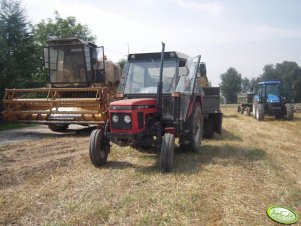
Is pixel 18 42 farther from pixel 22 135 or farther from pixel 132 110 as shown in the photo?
pixel 132 110

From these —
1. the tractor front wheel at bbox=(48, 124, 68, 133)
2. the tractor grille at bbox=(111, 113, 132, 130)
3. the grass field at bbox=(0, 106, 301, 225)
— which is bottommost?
the grass field at bbox=(0, 106, 301, 225)

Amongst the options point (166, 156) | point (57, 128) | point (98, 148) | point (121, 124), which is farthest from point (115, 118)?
point (57, 128)

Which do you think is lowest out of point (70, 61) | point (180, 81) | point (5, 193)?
point (5, 193)

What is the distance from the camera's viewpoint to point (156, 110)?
258 inches

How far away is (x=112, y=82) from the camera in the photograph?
47.9 feet

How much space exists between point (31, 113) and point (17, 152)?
3.03 metres

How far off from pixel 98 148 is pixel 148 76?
6.15 feet

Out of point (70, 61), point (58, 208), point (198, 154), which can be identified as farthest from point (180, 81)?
point (70, 61)

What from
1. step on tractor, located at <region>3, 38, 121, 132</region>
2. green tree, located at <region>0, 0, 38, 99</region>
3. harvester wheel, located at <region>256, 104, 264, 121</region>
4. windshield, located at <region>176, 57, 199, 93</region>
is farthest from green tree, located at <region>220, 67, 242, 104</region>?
windshield, located at <region>176, 57, 199, 93</region>

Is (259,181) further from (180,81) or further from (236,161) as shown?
(180,81)

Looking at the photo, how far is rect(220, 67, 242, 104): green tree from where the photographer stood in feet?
252

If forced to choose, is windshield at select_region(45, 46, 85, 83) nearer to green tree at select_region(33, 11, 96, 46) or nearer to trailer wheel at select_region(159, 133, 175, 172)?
trailer wheel at select_region(159, 133, 175, 172)

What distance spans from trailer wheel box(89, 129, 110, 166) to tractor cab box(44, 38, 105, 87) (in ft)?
21.1

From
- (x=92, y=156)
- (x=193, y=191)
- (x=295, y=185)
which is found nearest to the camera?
(x=193, y=191)
